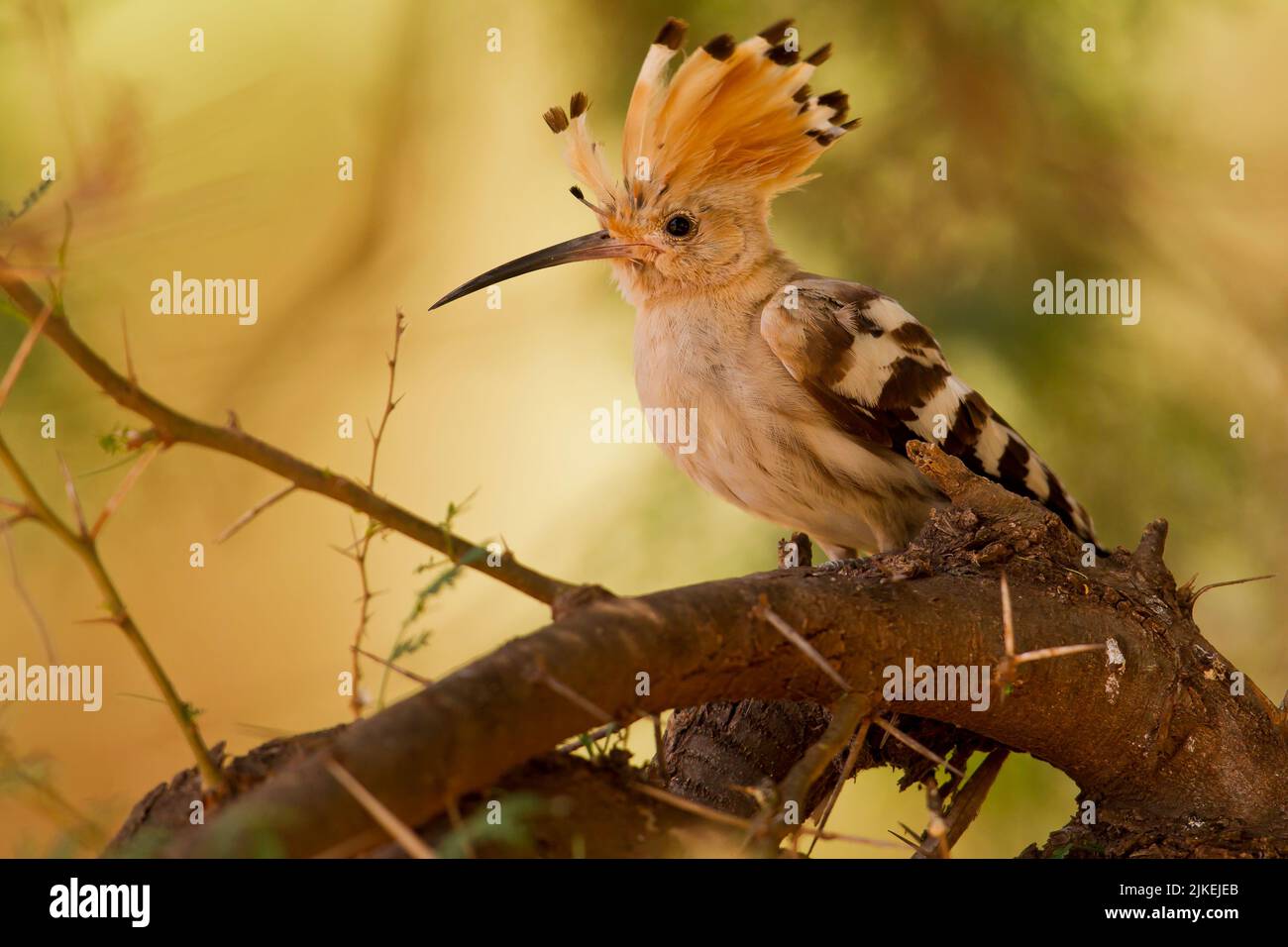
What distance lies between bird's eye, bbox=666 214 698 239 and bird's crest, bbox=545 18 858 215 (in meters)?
0.06

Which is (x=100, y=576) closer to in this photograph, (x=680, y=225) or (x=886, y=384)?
(x=886, y=384)

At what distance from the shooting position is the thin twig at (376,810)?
1.11m

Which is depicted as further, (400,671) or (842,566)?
(842,566)

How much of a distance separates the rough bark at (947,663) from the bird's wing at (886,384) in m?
0.37

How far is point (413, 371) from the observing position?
3.40 m

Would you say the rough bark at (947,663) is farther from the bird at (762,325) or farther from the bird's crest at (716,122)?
the bird's crest at (716,122)

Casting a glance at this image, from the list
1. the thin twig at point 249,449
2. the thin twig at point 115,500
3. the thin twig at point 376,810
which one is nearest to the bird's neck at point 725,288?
the thin twig at point 249,449

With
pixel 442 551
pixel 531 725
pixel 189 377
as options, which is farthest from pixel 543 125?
pixel 531 725

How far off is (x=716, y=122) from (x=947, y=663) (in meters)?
1.34

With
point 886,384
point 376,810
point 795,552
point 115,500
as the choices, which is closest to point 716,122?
point 886,384

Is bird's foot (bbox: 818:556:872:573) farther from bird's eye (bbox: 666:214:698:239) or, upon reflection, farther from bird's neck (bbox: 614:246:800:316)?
bird's eye (bbox: 666:214:698:239)

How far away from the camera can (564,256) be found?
280 cm

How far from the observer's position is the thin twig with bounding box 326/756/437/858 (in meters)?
1.11

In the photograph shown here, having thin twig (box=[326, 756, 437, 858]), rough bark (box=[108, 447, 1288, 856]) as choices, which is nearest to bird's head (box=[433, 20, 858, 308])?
rough bark (box=[108, 447, 1288, 856])
